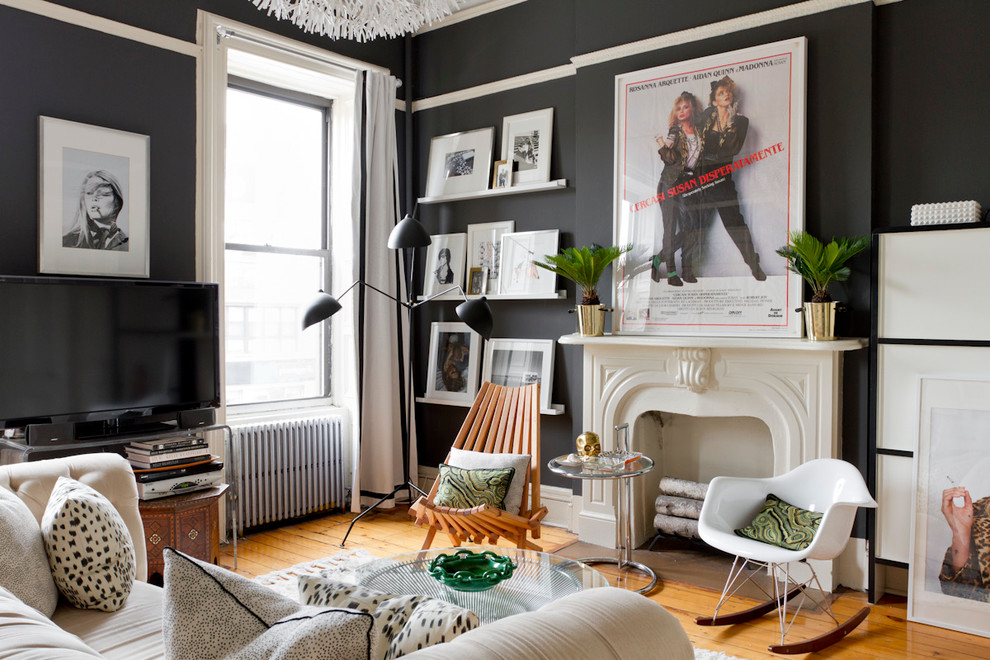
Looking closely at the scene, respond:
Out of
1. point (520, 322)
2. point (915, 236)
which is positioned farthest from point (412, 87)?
point (915, 236)

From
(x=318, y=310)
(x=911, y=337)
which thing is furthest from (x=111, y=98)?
(x=911, y=337)

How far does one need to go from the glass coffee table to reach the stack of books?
1357 mm

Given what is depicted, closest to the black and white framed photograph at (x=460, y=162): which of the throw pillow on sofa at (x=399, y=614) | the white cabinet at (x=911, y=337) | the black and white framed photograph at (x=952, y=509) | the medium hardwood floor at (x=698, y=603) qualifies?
the medium hardwood floor at (x=698, y=603)

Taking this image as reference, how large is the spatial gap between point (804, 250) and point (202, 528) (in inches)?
122

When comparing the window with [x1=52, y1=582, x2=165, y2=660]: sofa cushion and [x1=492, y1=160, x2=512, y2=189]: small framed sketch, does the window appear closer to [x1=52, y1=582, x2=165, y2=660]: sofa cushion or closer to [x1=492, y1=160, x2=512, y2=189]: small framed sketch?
[x1=492, y1=160, x2=512, y2=189]: small framed sketch

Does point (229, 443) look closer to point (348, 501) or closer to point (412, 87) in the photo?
point (348, 501)

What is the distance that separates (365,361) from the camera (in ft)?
16.0

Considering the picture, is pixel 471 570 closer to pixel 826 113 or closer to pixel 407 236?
pixel 407 236

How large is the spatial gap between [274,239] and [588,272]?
2166 mm

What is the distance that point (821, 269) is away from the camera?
3309 millimetres

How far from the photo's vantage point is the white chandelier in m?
2.12

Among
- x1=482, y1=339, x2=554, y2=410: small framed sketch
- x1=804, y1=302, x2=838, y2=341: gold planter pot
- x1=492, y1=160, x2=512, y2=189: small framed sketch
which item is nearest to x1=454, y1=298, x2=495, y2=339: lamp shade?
x1=482, y1=339, x2=554, y2=410: small framed sketch

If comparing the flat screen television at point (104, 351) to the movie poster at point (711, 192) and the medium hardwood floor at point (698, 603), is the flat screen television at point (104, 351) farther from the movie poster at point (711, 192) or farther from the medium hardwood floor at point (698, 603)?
the movie poster at point (711, 192)

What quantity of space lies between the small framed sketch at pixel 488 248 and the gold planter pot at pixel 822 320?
203 centimetres
